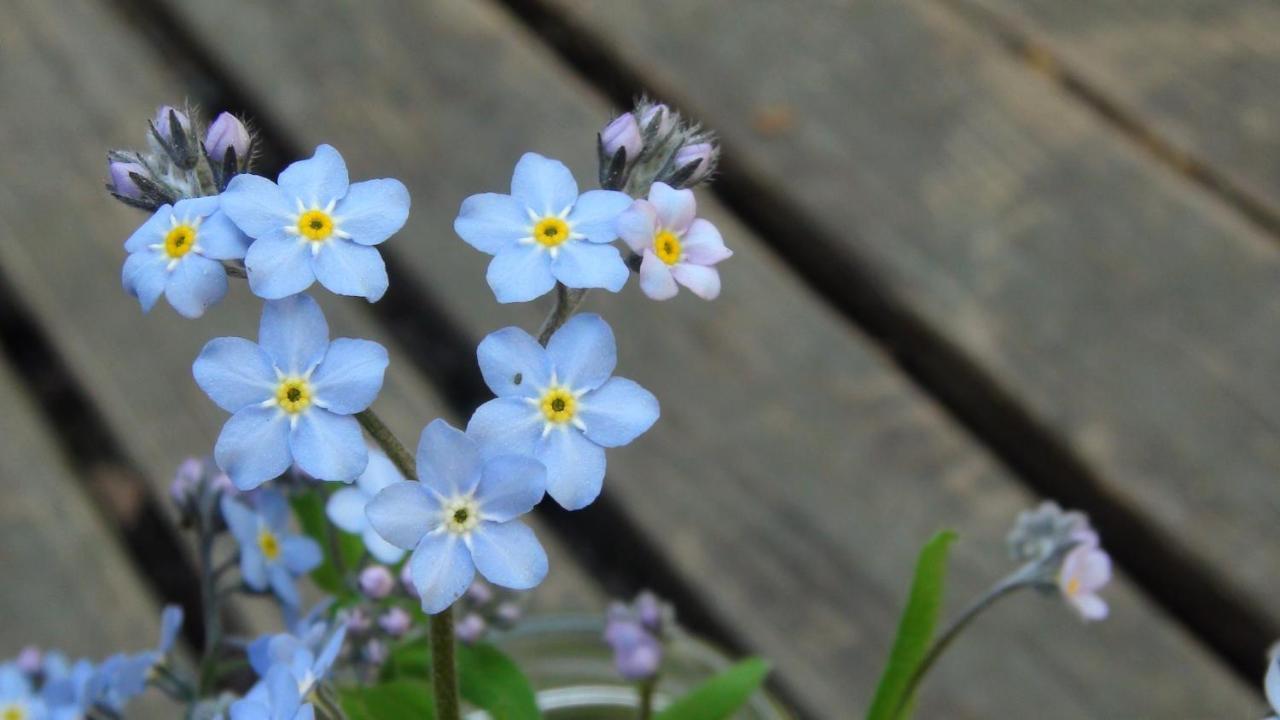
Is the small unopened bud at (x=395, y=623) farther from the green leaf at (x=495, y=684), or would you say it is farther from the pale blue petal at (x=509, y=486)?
the pale blue petal at (x=509, y=486)

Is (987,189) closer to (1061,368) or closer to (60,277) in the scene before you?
(1061,368)

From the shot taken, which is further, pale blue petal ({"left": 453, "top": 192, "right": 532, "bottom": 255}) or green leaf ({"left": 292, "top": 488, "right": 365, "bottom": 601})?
green leaf ({"left": 292, "top": 488, "right": 365, "bottom": 601})

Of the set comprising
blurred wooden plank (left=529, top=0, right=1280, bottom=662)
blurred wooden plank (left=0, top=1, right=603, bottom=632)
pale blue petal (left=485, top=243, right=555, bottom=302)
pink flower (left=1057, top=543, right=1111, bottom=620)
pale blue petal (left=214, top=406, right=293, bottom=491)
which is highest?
blurred wooden plank (left=529, top=0, right=1280, bottom=662)

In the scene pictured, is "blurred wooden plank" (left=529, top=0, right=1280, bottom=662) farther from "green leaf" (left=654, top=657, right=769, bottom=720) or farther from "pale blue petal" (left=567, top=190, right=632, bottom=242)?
"pale blue petal" (left=567, top=190, right=632, bottom=242)

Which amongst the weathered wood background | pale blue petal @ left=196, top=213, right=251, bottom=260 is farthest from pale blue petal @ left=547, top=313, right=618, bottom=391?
the weathered wood background

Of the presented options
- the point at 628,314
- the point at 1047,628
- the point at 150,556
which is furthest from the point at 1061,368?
the point at 150,556
